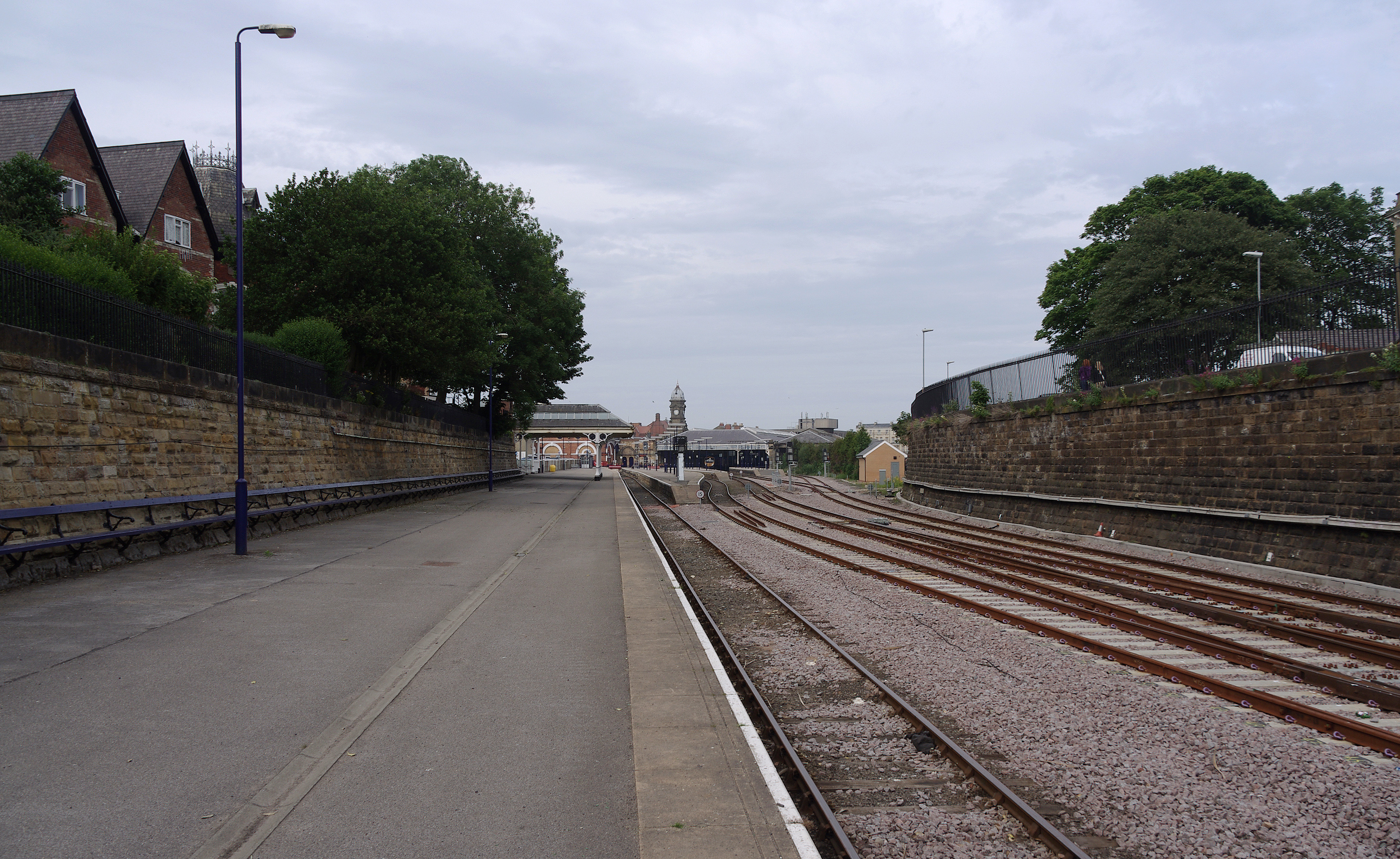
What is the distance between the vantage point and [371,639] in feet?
28.0

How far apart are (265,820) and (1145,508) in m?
18.0

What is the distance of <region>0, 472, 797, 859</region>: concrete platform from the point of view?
13.9 feet

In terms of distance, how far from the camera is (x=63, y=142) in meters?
29.0

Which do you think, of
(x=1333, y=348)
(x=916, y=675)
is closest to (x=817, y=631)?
(x=916, y=675)

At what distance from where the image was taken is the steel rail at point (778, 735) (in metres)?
4.40

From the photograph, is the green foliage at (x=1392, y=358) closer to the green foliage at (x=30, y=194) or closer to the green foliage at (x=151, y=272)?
the green foliage at (x=151, y=272)

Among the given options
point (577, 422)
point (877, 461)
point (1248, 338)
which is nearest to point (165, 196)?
point (1248, 338)

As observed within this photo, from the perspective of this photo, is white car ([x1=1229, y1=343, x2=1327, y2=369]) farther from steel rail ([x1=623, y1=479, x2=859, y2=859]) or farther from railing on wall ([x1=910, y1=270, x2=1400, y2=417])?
steel rail ([x1=623, y1=479, x2=859, y2=859])

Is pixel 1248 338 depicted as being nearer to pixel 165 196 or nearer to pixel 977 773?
pixel 977 773

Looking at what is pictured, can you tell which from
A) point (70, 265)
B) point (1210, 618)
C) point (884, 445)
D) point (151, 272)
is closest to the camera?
point (1210, 618)

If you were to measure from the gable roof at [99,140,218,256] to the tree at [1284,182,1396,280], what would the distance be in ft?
172

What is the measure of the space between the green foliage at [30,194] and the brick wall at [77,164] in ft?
9.25

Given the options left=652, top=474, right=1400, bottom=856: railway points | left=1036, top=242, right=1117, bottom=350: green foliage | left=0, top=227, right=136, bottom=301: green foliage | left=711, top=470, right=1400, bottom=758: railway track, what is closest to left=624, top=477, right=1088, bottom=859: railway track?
left=652, top=474, right=1400, bottom=856: railway points

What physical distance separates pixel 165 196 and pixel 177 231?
1.57 metres
